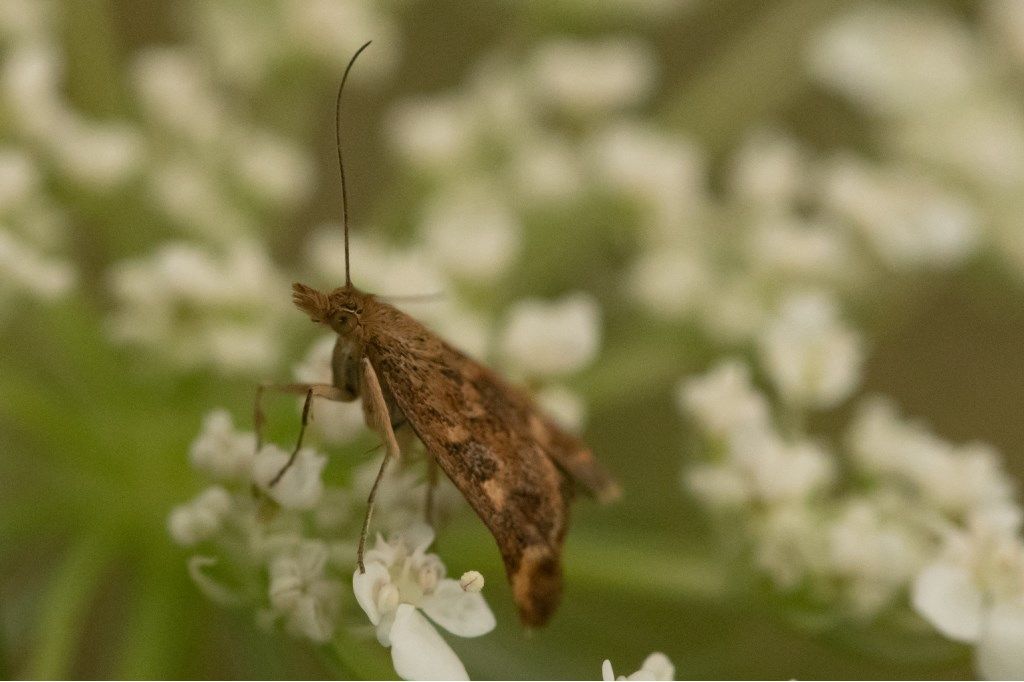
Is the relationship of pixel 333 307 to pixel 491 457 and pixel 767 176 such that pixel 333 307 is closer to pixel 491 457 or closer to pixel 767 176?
pixel 491 457

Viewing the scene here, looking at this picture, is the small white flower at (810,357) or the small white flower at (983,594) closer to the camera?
the small white flower at (983,594)

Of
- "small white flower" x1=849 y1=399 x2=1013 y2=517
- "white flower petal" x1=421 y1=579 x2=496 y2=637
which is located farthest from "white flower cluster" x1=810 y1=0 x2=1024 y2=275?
"white flower petal" x1=421 y1=579 x2=496 y2=637

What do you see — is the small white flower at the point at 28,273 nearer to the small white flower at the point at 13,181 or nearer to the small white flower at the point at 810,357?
the small white flower at the point at 13,181

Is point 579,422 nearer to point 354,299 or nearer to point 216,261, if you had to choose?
point 354,299

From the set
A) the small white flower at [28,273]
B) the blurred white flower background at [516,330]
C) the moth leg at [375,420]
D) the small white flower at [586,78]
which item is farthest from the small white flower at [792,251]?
the small white flower at [28,273]

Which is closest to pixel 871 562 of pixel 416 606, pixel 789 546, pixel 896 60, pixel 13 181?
pixel 789 546

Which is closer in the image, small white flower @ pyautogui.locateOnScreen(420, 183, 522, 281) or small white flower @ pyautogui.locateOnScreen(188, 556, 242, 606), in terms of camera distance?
small white flower @ pyautogui.locateOnScreen(188, 556, 242, 606)

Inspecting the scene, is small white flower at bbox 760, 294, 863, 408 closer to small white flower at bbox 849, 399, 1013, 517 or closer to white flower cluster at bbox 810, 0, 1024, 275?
small white flower at bbox 849, 399, 1013, 517

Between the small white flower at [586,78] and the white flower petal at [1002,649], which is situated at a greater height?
the small white flower at [586,78]
